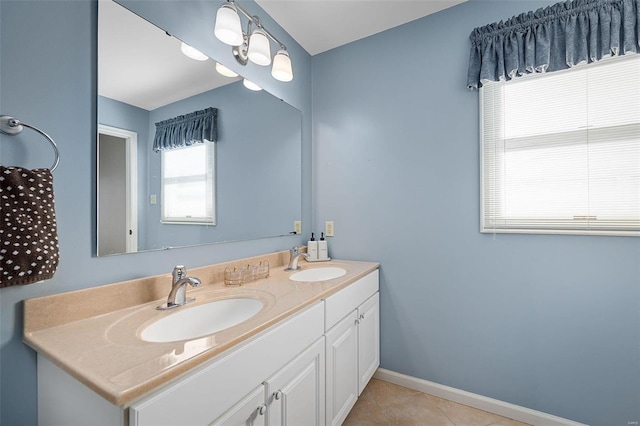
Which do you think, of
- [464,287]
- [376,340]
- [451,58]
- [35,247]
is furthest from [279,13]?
[376,340]

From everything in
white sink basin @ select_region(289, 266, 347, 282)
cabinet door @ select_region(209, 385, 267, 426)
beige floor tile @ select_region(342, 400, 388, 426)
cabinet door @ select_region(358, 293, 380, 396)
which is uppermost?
white sink basin @ select_region(289, 266, 347, 282)

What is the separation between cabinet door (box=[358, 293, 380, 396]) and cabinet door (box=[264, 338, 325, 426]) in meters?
0.47

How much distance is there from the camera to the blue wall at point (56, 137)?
31.7 inches

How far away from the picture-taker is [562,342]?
4.91 ft

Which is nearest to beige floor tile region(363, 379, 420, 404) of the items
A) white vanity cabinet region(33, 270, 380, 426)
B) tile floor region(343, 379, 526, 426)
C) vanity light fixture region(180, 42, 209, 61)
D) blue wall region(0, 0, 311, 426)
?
tile floor region(343, 379, 526, 426)

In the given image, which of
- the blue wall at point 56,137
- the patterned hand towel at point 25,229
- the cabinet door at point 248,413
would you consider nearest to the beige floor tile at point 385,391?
the cabinet door at point 248,413

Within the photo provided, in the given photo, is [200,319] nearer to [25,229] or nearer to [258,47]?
[25,229]

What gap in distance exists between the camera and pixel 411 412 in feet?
5.46

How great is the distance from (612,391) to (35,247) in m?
2.48

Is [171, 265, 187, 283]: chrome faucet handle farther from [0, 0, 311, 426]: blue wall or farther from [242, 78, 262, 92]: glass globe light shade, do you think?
[242, 78, 262, 92]: glass globe light shade

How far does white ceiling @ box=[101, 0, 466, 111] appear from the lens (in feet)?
3.41

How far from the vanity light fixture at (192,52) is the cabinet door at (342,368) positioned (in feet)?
4.83

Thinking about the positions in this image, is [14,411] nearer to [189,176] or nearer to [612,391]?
[189,176]

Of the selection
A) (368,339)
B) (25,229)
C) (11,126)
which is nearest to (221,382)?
(25,229)
